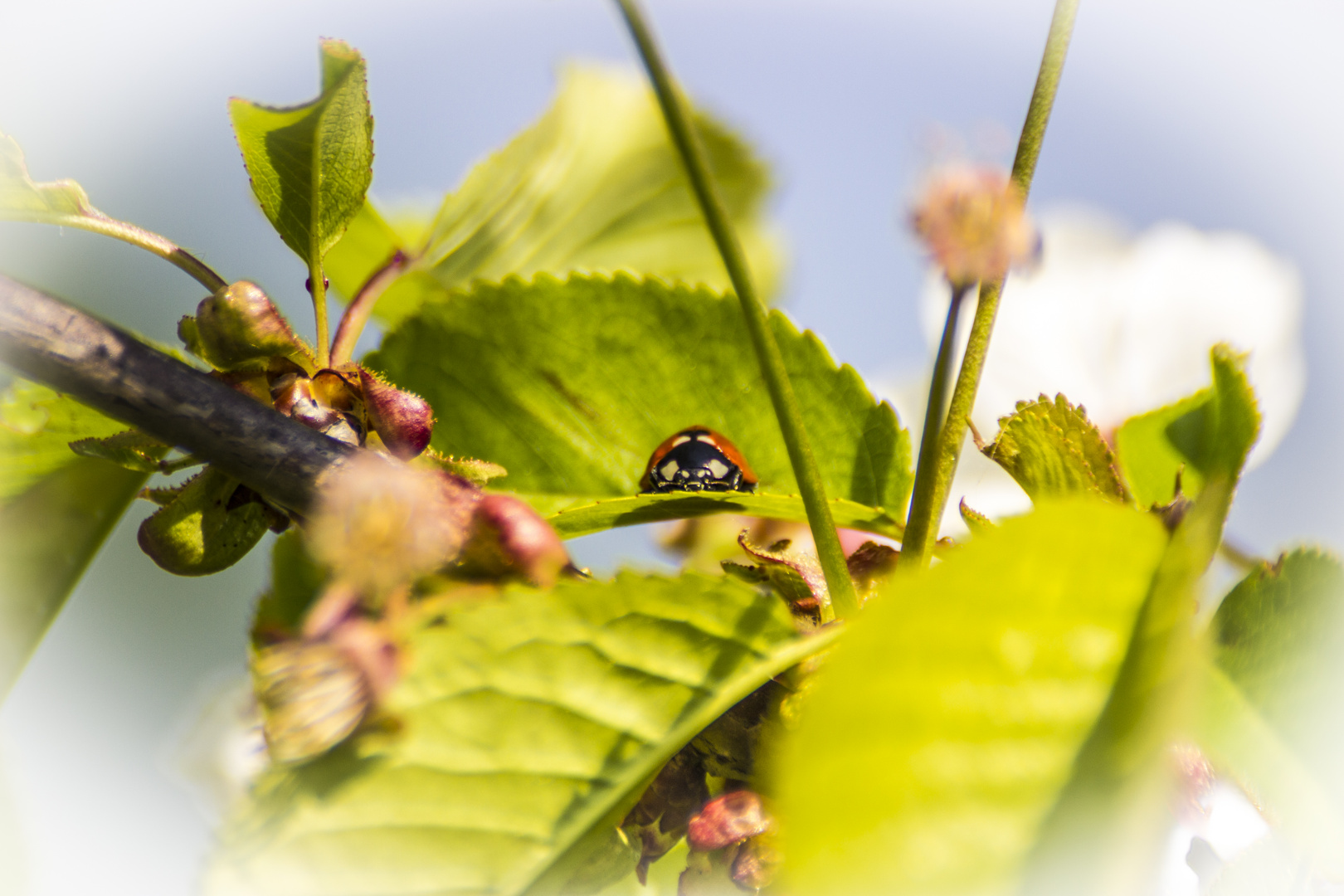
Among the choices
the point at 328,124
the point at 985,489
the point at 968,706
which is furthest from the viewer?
the point at 985,489

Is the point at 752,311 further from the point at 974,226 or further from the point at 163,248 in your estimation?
the point at 163,248

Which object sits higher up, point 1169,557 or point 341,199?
point 341,199

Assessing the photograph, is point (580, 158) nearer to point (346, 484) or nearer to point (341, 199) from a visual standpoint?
point (341, 199)

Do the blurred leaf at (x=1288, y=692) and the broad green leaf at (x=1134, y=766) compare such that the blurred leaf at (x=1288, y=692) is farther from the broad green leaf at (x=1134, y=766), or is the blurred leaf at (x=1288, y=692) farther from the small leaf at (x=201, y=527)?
the small leaf at (x=201, y=527)

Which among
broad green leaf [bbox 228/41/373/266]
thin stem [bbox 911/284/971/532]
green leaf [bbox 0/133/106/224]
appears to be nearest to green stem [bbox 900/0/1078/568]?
thin stem [bbox 911/284/971/532]

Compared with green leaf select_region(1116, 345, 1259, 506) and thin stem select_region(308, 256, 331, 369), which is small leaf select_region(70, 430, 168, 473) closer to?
thin stem select_region(308, 256, 331, 369)

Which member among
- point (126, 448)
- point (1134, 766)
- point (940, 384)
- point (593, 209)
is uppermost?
point (593, 209)

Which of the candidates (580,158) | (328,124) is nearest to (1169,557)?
(328,124)

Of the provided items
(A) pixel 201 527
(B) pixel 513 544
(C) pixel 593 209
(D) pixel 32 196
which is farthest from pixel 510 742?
(C) pixel 593 209
